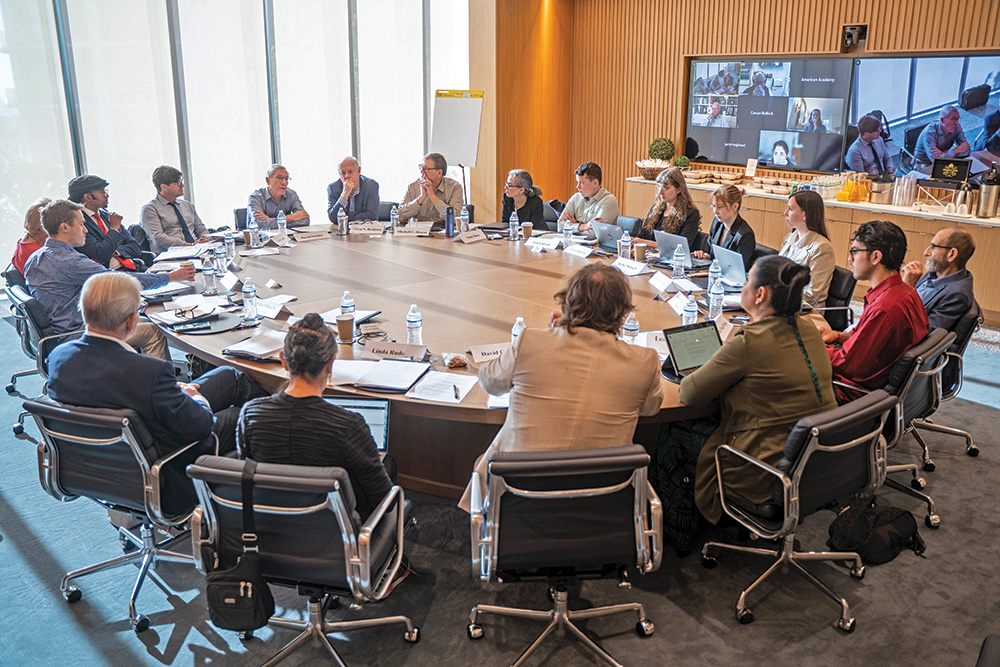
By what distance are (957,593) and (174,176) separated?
572 cm

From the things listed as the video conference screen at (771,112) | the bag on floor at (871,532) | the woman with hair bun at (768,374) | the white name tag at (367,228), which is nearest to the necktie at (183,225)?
the white name tag at (367,228)

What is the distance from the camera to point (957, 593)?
3.10m

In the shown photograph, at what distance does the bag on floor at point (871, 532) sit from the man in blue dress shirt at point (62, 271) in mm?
3773

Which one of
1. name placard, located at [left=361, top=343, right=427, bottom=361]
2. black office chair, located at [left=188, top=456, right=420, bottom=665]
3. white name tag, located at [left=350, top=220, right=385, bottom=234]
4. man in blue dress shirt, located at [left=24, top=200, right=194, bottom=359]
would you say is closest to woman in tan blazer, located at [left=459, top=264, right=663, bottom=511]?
black office chair, located at [left=188, top=456, right=420, bottom=665]

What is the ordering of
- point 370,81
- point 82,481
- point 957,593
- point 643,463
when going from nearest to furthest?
point 643,463, point 82,481, point 957,593, point 370,81

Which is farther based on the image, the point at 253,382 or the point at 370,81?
the point at 370,81

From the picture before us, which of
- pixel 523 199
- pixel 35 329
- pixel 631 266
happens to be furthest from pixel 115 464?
pixel 523 199

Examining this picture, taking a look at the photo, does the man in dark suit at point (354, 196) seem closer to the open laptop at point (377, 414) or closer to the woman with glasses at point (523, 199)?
the woman with glasses at point (523, 199)

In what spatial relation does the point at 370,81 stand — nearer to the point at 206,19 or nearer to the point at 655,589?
the point at 206,19

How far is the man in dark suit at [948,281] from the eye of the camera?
157 inches

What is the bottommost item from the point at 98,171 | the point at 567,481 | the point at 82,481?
the point at 82,481

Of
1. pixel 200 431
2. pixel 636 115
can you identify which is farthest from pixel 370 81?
pixel 200 431

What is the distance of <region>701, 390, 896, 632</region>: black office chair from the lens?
2.59 m

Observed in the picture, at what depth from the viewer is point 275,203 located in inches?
269
